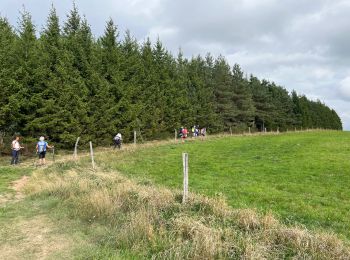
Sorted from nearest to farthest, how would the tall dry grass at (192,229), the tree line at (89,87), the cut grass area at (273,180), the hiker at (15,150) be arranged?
the tall dry grass at (192,229) → the cut grass area at (273,180) → the hiker at (15,150) → the tree line at (89,87)

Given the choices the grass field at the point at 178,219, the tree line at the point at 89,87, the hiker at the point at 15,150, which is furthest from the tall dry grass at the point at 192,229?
the tree line at the point at 89,87

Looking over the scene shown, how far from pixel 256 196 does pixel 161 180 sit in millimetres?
5214

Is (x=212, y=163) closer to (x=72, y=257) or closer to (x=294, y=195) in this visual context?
(x=294, y=195)

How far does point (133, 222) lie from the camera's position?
27.4 feet

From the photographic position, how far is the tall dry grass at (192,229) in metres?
6.91

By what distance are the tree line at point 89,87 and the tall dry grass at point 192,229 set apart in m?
20.7

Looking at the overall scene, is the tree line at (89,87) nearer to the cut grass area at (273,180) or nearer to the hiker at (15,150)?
the hiker at (15,150)

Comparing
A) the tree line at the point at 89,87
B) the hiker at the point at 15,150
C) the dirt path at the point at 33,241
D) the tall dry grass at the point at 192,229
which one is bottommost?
the dirt path at the point at 33,241

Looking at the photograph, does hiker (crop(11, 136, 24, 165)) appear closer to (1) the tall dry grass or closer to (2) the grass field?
(2) the grass field

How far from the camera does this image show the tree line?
3056 centimetres

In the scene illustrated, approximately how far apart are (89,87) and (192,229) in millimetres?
29638

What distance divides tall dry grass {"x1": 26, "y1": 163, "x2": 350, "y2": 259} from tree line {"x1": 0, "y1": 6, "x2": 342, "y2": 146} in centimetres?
2067

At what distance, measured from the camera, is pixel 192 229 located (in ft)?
25.1

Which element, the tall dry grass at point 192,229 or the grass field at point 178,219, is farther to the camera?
the grass field at point 178,219
